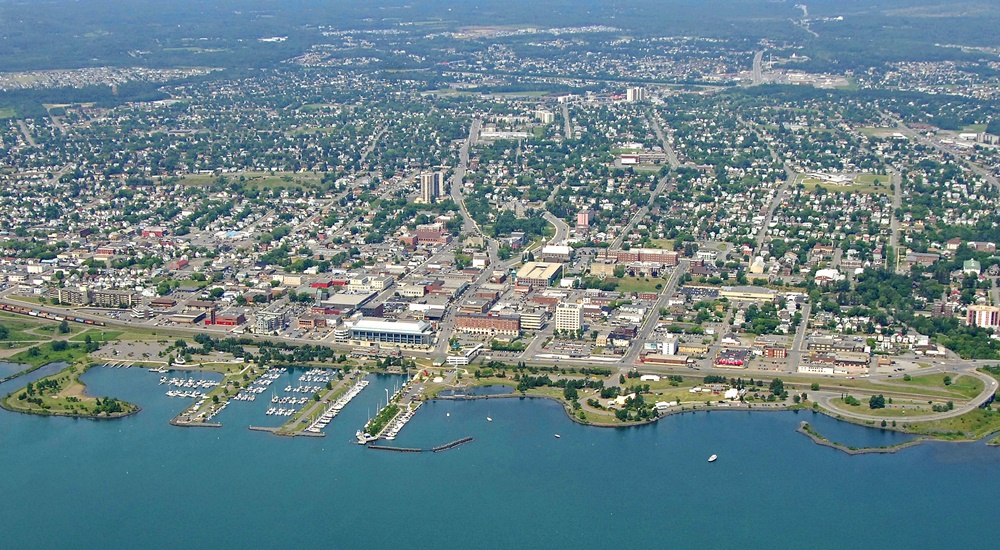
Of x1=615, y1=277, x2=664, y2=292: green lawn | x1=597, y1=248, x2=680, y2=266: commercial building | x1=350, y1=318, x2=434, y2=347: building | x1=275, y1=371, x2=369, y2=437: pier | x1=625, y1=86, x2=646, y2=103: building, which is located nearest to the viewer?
x1=275, y1=371, x2=369, y2=437: pier

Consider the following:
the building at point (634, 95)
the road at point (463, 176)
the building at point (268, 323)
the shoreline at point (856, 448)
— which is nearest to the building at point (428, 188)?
the road at point (463, 176)

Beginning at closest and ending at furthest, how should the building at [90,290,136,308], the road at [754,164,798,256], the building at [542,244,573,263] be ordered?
the building at [90,290,136,308]
the building at [542,244,573,263]
the road at [754,164,798,256]

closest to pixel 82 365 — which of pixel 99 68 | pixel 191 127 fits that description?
pixel 191 127

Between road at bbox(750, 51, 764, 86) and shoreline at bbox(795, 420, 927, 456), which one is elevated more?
road at bbox(750, 51, 764, 86)

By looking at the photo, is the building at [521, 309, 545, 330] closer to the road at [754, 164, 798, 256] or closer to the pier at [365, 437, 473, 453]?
the pier at [365, 437, 473, 453]

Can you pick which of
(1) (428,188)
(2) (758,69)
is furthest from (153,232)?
(2) (758,69)

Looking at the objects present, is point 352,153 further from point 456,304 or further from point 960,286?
point 960,286

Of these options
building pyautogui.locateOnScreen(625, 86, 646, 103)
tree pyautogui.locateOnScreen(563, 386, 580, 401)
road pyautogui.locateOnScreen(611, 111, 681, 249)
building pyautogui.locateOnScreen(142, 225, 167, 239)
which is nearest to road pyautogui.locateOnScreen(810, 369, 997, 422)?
tree pyautogui.locateOnScreen(563, 386, 580, 401)

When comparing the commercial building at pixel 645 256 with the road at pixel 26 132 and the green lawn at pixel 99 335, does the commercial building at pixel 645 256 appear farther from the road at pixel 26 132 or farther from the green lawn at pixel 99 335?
the road at pixel 26 132
